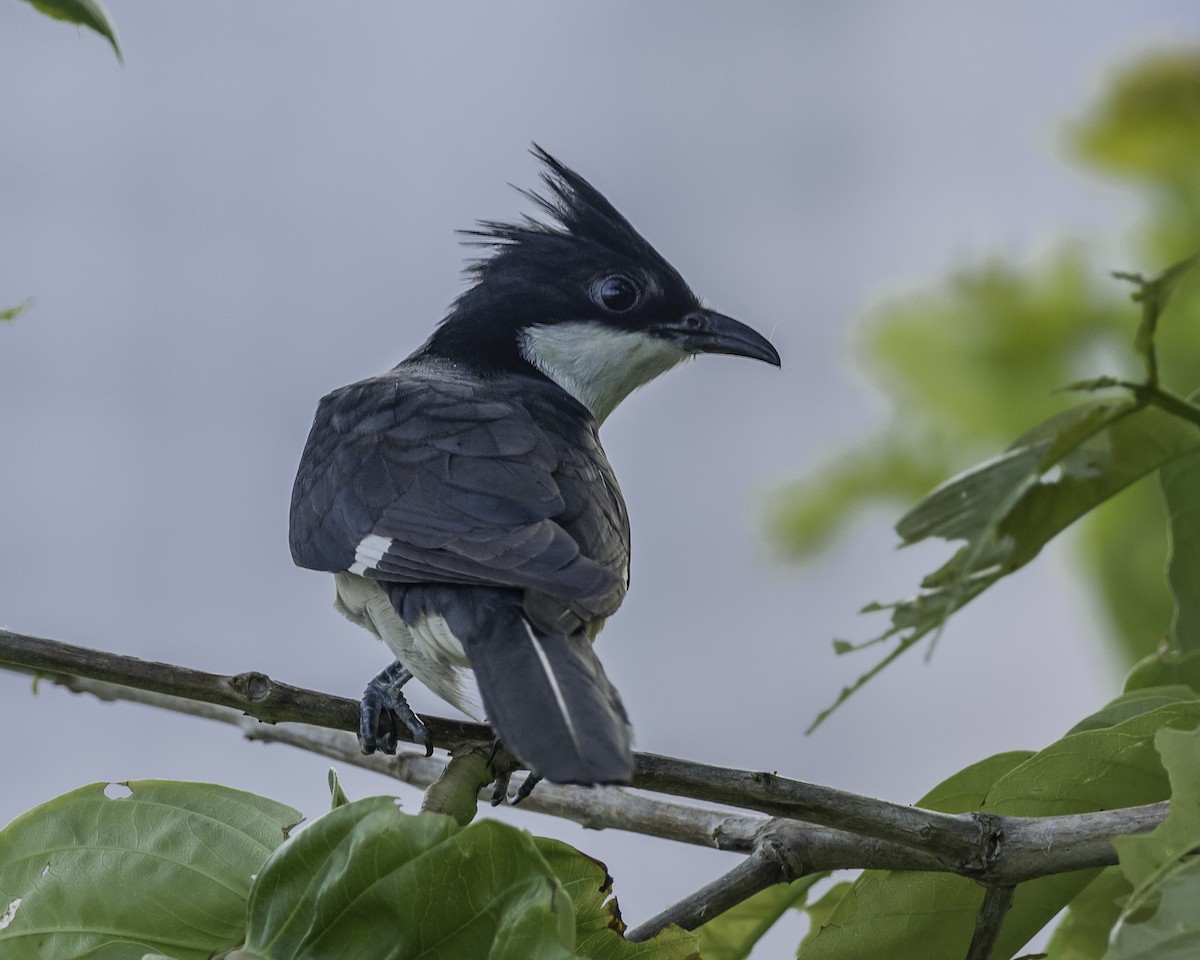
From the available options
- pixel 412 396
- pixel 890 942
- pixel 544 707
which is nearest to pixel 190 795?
pixel 544 707

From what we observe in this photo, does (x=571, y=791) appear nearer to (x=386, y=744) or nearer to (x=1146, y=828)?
(x=386, y=744)

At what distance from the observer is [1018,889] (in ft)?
5.93

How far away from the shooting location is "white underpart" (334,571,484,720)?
7.73 feet

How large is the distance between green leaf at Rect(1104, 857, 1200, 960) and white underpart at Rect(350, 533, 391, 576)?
4.67 feet

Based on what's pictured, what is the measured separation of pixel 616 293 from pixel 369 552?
5.22ft

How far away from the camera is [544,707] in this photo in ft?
5.79

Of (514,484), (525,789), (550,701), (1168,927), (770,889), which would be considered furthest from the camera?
(514,484)

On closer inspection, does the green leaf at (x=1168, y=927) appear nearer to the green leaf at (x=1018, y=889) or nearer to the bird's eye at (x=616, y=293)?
the green leaf at (x=1018, y=889)

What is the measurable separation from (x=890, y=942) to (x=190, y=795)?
0.90 m

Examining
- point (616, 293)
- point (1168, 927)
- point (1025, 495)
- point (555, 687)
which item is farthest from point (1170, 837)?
point (616, 293)

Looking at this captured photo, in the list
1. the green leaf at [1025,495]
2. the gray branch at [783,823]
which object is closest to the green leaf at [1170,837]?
the gray branch at [783,823]

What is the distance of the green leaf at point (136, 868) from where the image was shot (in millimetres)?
1619

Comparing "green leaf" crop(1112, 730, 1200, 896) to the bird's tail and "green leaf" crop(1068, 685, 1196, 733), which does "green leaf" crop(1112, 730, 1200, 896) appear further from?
the bird's tail

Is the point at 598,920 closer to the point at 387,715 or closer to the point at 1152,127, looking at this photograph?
the point at 387,715
